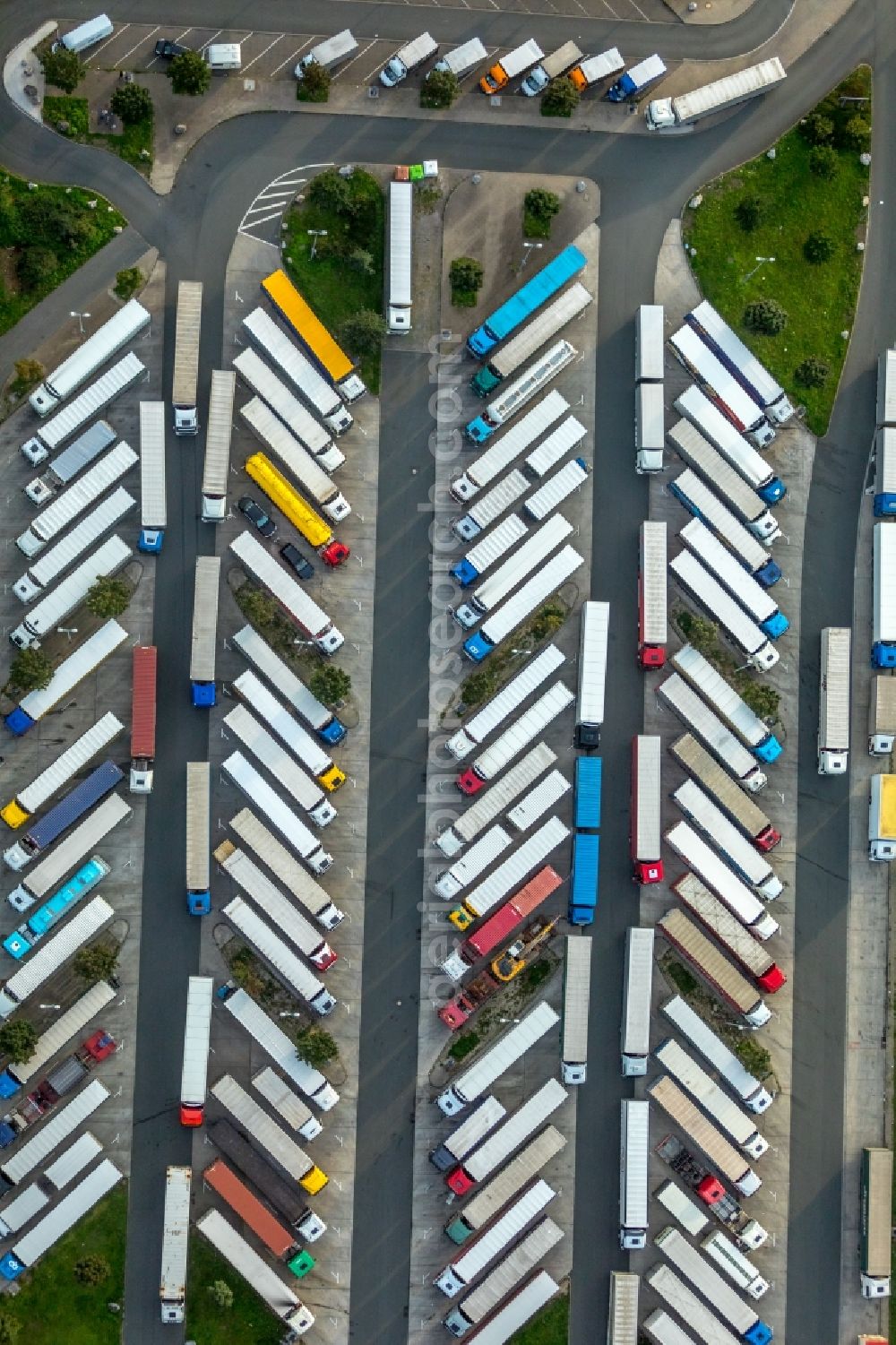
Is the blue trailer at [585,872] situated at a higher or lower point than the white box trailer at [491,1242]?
higher

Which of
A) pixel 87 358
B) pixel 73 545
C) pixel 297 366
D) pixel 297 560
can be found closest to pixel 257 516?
pixel 297 560

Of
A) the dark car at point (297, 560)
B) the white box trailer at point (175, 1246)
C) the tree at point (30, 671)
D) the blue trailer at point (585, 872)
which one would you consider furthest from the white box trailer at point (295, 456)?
the white box trailer at point (175, 1246)

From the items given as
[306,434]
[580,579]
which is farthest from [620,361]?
[306,434]

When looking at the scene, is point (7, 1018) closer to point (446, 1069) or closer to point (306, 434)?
point (446, 1069)

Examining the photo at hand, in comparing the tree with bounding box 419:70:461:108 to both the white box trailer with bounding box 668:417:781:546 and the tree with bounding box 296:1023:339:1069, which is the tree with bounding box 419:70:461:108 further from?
the tree with bounding box 296:1023:339:1069

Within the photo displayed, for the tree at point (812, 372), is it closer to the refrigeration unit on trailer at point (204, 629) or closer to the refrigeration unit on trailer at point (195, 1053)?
the refrigeration unit on trailer at point (204, 629)

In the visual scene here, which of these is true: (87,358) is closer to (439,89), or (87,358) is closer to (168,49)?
(168,49)
